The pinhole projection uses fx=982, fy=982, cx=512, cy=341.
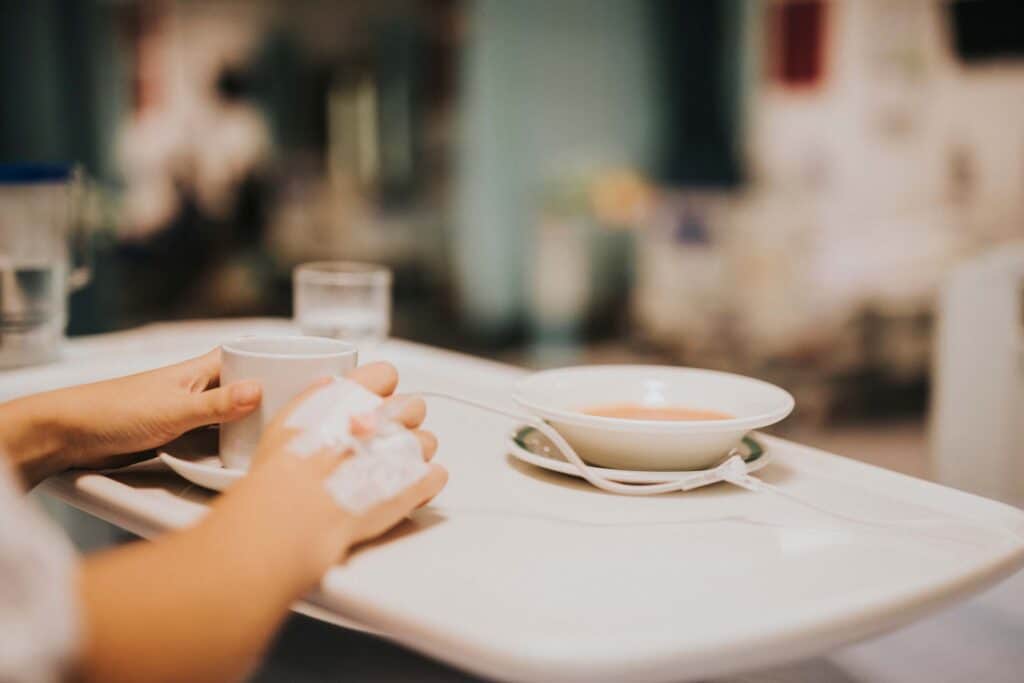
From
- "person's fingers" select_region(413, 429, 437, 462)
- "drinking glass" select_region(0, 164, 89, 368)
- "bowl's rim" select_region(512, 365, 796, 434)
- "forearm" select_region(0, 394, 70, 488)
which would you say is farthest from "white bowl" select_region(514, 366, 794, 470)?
"drinking glass" select_region(0, 164, 89, 368)

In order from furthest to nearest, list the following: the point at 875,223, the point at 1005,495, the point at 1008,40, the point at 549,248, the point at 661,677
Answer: the point at 549,248 → the point at 875,223 → the point at 1008,40 → the point at 1005,495 → the point at 661,677

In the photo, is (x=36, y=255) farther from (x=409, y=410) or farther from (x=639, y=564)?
(x=639, y=564)

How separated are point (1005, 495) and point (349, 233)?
6023mm

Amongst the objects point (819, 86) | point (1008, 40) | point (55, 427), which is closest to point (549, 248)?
point (819, 86)

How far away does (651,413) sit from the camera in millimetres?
855

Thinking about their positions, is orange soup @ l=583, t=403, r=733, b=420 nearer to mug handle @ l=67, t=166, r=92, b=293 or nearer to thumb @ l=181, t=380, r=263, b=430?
thumb @ l=181, t=380, r=263, b=430

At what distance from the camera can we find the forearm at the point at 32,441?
738 mm

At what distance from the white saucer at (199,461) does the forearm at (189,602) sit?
0.48 ft

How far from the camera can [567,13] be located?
5.60 meters

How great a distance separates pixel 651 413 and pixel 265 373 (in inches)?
13.2

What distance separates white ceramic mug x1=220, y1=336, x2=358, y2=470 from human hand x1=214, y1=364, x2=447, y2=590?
35mm

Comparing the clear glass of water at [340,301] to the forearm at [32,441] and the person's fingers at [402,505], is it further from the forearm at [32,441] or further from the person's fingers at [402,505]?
the person's fingers at [402,505]

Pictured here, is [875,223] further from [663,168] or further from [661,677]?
[661,677]

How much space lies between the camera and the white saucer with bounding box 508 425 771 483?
749 mm
